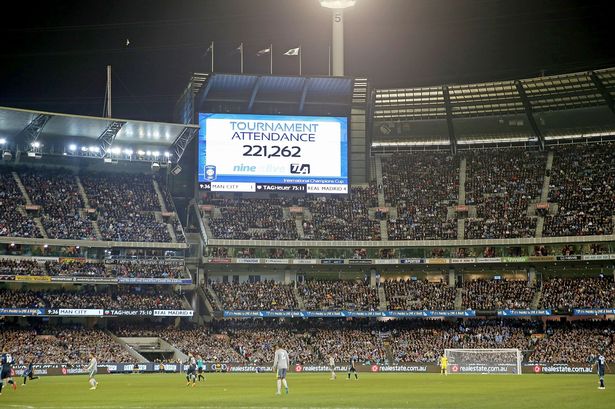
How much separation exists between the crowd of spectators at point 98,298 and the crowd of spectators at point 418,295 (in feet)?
73.1

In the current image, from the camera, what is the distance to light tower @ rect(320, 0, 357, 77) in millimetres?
91000

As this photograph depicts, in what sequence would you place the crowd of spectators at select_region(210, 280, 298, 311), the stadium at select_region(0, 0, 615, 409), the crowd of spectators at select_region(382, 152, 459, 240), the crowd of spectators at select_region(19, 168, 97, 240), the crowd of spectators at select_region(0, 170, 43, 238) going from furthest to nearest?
the crowd of spectators at select_region(382, 152, 459, 240) < the crowd of spectators at select_region(210, 280, 298, 311) < the crowd of spectators at select_region(19, 168, 97, 240) < the crowd of spectators at select_region(0, 170, 43, 238) < the stadium at select_region(0, 0, 615, 409)

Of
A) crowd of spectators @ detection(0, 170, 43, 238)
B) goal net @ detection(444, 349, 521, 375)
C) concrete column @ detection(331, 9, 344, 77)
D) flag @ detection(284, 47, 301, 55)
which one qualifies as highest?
concrete column @ detection(331, 9, 344, 77)

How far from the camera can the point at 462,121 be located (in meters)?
103

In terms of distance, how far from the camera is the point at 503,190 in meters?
95.2

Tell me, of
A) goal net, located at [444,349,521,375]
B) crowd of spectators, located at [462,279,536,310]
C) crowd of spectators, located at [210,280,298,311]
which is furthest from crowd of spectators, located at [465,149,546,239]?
goal net, located at [444,349,521,375]

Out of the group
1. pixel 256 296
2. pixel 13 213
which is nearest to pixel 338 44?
pixel 256 296

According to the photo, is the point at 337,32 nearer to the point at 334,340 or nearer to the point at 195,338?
the point at 334,340

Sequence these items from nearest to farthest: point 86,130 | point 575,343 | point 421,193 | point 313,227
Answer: point 575,343 < point 86,130 < point 313,227 < point 421,193

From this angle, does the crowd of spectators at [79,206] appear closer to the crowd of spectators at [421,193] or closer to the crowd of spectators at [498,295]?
the crowd of spectators at [421,193]

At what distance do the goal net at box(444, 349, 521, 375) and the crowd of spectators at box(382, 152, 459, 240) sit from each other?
68.7 ft

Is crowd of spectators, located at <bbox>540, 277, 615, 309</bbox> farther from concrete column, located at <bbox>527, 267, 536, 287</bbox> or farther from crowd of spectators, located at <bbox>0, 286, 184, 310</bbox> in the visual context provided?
crowd of spectators, located at <bbox>0, 286, 184, 310</bbox>

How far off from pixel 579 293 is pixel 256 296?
32.7 meters

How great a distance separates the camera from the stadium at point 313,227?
80250 mm
